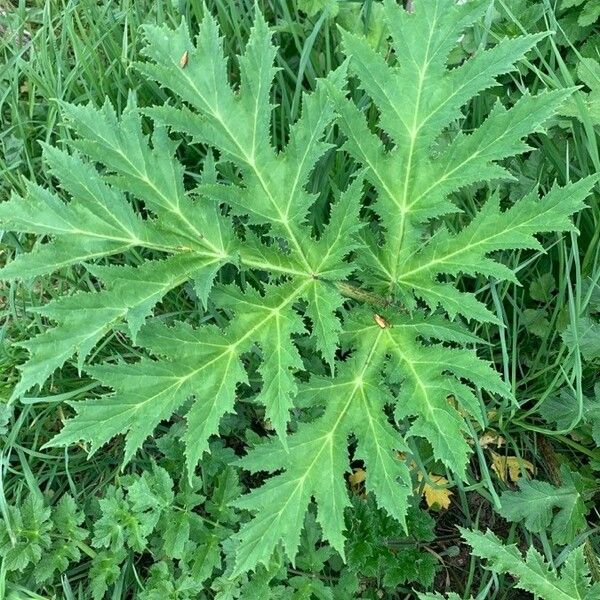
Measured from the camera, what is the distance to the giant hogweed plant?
2109 mm

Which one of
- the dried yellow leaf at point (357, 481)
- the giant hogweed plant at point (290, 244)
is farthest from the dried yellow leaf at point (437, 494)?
the giant hogweed plant at point (290, 244)

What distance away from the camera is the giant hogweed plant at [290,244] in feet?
6.92

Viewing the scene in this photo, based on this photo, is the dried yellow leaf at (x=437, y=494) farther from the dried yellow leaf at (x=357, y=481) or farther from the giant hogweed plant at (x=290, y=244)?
the giant hogweed plant at (x=290, y=244)

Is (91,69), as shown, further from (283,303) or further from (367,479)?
(367,479)

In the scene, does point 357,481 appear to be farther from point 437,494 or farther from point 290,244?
point 290,244

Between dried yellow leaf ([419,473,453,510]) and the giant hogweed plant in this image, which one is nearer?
the giant hogweed plant

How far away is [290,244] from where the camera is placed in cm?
227

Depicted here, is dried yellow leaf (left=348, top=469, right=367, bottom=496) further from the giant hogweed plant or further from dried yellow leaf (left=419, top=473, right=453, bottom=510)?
the giant hogweed plant

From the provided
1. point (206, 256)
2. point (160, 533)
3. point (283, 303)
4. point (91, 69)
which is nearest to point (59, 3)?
point (91, 69)

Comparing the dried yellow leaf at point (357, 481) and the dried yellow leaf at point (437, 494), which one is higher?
the dried yellow leaf at point (357, 481)

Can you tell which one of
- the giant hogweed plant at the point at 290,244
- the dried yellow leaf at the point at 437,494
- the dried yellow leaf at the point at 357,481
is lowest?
the dried yellow leaf at the point at 437,494

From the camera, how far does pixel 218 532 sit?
2863 mm

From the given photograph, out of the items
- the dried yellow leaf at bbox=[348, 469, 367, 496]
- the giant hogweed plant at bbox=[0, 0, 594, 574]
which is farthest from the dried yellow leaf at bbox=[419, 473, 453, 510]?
the giant hogweed plant at bbox=[0, 0, 594, 574]

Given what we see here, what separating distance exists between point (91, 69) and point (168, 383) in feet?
5.62
